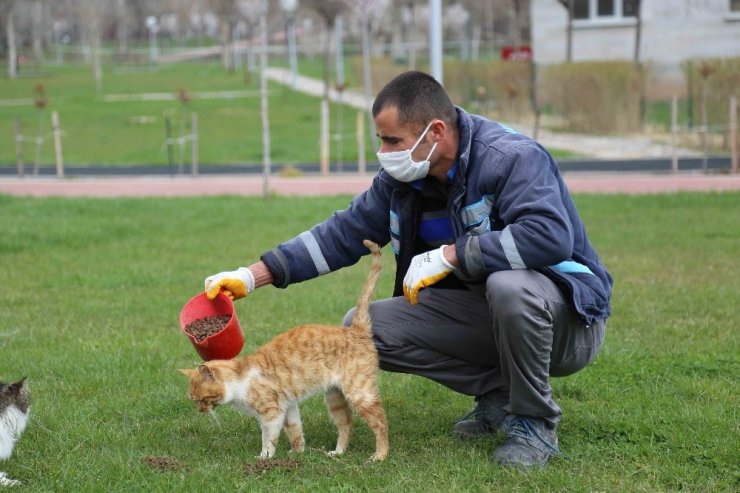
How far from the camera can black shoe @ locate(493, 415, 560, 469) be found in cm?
468

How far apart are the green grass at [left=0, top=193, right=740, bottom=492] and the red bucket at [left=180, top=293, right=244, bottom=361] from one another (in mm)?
502

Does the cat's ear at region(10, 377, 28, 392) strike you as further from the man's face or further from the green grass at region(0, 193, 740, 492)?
the man's face

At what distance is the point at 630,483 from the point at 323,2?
29801 millimetres

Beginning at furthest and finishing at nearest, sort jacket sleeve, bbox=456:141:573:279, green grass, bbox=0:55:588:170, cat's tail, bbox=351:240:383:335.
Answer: green grass, bbox=0:55:588:170, cat's tail, bbox=351:240:383:335, jacket sleeve, bbox=456:141:573:279

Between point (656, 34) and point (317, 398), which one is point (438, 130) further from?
point (656, 34)

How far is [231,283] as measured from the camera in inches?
199

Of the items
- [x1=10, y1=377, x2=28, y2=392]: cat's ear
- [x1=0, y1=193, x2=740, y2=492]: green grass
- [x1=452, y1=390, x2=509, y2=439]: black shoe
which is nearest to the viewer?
[x1=0, y1=193, x2=740, y2=492]: green grass

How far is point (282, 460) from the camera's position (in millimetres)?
4832

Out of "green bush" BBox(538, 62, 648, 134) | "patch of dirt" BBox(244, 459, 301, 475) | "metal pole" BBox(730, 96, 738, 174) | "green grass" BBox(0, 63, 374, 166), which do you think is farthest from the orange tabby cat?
"green bush" BBox(538, 62, 648, 134)

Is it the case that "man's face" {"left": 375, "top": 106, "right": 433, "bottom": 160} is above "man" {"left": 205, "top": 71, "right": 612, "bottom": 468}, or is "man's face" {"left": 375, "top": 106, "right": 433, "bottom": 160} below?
above

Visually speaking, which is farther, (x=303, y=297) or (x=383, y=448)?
(x=303, y=297)

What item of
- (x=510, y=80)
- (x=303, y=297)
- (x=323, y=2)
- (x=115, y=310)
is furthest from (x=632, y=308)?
(x=323, y=2)

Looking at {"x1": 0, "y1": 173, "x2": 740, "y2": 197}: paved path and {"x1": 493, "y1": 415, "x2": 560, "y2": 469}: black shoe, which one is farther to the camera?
{"x1": 0, "y1": 173, "x2": 740, "y2": 197}: paved path

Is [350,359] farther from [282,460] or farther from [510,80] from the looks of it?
[510,80]
